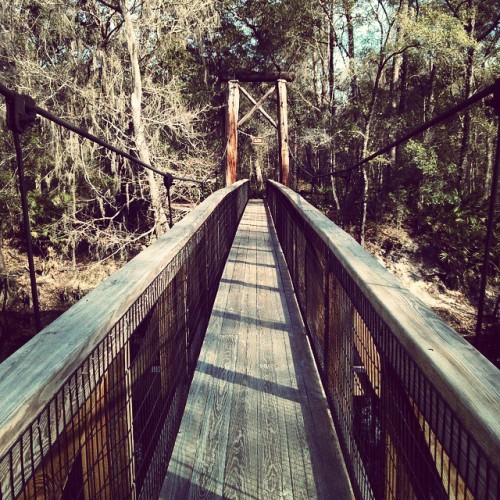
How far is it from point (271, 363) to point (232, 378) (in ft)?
0.90

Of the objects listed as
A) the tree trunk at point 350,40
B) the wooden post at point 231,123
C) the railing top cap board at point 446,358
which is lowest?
the railing top cap board at point 446,358

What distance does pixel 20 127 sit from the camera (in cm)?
174

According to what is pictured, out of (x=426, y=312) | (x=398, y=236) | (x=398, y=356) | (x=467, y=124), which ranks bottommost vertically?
(x=398, y=236)

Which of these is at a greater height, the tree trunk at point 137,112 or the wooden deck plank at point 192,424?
the tree trunk at point 137,112

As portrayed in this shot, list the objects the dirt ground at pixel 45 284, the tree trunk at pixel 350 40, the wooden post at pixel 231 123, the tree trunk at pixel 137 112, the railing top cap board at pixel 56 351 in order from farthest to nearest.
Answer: the tree trunk at pixel 350 40
the wooden post at pixel 231 123
the dirt ground at pixel 45 284
the tree trunk at pixel 137 112
the railing top cap board at pixel 56 351

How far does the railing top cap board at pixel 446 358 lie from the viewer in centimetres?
60

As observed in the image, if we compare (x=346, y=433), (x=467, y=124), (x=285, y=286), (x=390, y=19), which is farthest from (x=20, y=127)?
(x=467, y=124)

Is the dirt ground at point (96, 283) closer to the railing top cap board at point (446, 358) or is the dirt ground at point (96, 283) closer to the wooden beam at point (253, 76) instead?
the wooden beam at point (253, 76)

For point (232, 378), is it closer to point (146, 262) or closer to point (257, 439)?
point (257, 439)

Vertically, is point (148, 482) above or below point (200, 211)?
below

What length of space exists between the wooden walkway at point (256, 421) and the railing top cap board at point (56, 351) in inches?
34.2

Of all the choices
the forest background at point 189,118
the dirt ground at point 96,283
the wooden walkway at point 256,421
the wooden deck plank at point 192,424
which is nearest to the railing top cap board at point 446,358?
the wooden walkway at point 256,421

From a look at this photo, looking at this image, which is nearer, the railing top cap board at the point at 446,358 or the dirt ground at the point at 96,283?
the railing top cap board at the point at 446,358

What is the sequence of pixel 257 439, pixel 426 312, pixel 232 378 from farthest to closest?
1. pixel 232 378
2. pixel 257 439
3. pixel 426 312
